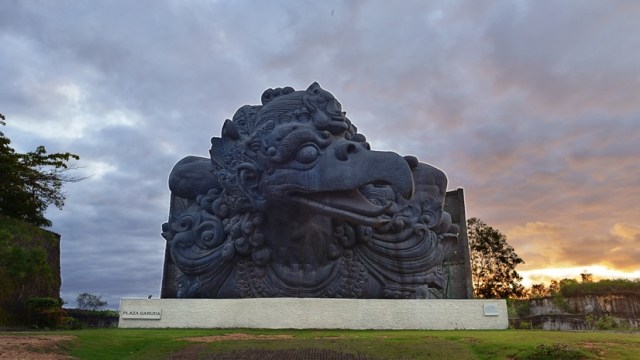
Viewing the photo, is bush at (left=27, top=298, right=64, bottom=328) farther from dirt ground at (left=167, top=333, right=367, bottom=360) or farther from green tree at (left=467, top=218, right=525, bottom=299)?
green tree at (left=467, top=218, right=525, bottom=299)

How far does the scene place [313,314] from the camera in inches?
452

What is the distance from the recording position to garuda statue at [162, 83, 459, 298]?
11.4 metres

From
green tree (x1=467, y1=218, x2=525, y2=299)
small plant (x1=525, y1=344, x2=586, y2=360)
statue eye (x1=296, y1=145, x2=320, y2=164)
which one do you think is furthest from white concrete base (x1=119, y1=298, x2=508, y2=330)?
green tree (x1=467, y1=218, x2=525, y2=299)

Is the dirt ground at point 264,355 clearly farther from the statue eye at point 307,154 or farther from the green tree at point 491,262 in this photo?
the green tree at point 491,262

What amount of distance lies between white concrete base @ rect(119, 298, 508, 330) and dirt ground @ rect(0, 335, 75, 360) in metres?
3.84

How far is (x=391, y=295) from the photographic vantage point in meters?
12.9

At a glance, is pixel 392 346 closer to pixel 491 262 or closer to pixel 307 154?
pixel 307 154

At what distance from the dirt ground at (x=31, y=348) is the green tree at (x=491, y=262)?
24.7m

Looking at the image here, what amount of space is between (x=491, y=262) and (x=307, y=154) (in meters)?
21.4

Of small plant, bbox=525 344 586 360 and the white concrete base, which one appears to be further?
the white concrete base

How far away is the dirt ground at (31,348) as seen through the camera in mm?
7021

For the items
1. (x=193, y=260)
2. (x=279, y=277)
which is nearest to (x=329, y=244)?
(x=279, y=277)

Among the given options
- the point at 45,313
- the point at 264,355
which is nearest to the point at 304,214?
the point at 264,355

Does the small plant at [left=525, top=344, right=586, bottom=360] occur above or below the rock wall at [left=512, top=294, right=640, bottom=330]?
below
